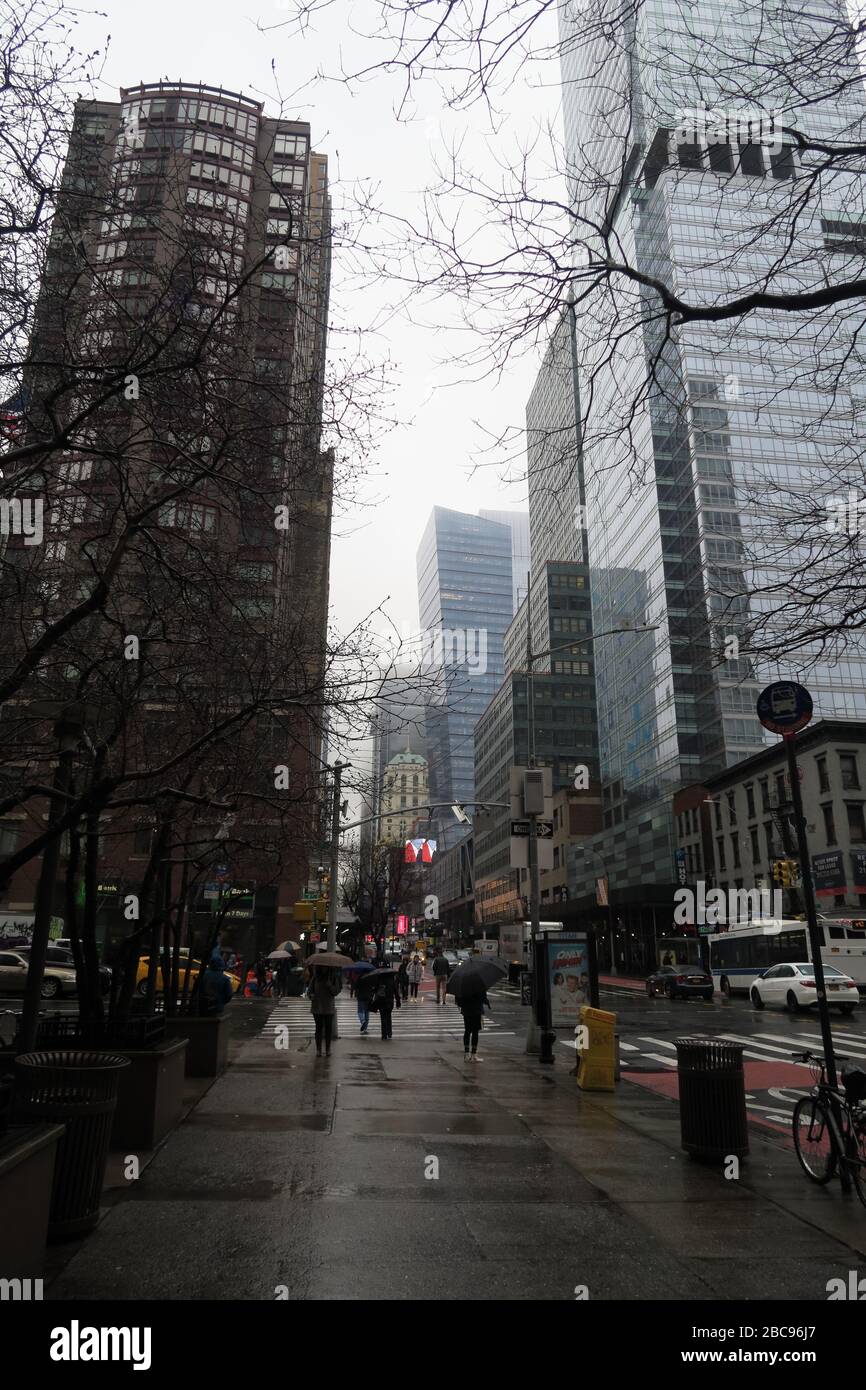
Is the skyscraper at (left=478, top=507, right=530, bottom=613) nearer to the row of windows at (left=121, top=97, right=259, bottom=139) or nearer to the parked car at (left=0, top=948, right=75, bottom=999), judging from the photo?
the parked car at (left=0, top=948, right=75, bottom=999)

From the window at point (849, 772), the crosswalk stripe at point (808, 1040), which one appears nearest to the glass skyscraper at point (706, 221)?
the crosswalk stripe at point (808, 1040)

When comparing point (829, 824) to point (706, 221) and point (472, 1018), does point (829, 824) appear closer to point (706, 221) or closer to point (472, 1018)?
point (472, 1018)

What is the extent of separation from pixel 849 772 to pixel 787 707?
42.8m

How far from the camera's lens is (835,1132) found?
22.6 feet

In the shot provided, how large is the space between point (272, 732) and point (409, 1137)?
672 centimetres

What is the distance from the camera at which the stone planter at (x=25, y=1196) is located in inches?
160

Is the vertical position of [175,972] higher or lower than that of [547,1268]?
higher

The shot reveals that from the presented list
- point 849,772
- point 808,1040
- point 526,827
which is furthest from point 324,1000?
point 849,772

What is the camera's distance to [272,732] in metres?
13.6

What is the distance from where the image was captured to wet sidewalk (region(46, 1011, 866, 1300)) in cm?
478

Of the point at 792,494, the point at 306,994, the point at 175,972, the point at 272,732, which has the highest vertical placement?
the point at 792,494

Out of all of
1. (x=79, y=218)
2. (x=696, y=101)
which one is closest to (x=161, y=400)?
(x=79, y=218)

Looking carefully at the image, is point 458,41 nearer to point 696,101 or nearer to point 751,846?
point 696,101

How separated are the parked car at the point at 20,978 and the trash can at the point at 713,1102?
25.1 m
